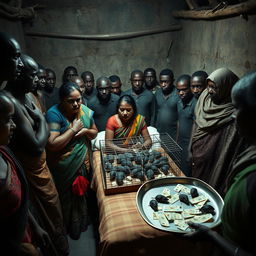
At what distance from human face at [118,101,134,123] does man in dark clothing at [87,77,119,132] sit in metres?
0.91

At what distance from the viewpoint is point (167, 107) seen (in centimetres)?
459

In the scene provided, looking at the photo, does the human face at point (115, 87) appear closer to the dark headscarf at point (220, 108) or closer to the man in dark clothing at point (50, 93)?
the man in dark clothing at point (50, 93)

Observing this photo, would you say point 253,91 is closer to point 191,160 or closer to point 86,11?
point 191,160

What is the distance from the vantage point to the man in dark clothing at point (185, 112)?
4.03 metres

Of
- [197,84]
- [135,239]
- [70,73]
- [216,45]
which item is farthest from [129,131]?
[216,45]

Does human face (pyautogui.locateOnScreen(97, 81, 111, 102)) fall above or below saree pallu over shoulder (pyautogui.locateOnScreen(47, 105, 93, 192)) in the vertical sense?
above

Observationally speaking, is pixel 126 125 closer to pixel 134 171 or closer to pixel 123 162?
pixel 123 162

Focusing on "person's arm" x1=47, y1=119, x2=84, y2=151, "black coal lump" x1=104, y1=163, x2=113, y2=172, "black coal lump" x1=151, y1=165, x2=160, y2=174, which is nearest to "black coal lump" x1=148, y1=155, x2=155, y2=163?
"black coal lump" x1=151, y1=165, x2=160, y2=174

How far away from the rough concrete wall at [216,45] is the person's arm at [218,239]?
2.88m

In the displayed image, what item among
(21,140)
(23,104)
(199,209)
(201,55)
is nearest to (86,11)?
(201,55)

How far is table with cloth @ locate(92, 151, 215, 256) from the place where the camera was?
1.91 m

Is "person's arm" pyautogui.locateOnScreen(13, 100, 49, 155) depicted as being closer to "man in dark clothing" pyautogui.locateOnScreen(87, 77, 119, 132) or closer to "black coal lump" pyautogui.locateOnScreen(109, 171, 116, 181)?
"black coal lump" pyautogui.locateOnScreen(109, 171, 116, 181)

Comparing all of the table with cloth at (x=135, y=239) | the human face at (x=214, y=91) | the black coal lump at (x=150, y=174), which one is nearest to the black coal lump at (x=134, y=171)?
the black coal lump at (x=150, y=174)

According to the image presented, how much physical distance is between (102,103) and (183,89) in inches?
64.0
